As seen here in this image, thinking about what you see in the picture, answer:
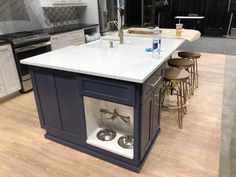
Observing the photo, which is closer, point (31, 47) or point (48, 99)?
point (48, 99)

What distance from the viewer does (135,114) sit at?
1607 millimetres

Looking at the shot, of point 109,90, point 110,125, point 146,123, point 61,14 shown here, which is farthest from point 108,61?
point 61,14

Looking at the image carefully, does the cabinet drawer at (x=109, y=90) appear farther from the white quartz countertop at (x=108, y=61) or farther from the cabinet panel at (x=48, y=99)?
the cabinet panel at (x=48, y=99)

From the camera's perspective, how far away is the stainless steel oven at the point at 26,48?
317 cm

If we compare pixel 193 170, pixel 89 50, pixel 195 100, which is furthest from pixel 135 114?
pixel 195 100

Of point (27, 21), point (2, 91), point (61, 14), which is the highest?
point (61, 14)

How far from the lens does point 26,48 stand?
3273 millimetres

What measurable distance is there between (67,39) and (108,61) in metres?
2.66

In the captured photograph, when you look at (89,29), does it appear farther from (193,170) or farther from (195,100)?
(193,170)

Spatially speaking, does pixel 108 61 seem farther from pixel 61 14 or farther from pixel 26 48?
pixel 61 14

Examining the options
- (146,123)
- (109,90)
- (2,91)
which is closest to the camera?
(109,90)

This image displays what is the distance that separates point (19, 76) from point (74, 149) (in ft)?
6.13

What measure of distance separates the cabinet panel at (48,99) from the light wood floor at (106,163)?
0.28 meters

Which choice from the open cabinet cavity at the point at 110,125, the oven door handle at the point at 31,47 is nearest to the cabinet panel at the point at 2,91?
the oven door handle at the point at 31,47
